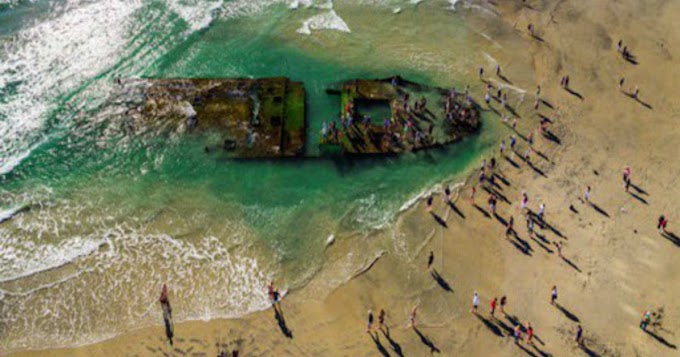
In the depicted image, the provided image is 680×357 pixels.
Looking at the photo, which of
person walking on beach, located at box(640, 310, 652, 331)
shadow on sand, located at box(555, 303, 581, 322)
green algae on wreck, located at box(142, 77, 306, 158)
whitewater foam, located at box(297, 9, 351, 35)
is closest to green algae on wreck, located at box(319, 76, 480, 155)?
green algae on wreck, located at box(142, 77, 306, 158)

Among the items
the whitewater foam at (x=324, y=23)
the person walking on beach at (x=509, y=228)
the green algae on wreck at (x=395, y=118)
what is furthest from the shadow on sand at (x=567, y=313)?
the whitewater foam at (x=324, y=23)

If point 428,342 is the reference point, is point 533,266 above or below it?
above

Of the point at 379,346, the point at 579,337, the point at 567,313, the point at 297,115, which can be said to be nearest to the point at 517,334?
the point at 579,337

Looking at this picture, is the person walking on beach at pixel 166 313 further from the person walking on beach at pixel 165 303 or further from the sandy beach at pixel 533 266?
the sandy beach at pixel 533 266

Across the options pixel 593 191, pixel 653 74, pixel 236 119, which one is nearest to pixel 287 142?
pixel 236 119

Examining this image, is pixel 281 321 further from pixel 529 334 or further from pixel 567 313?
pixel 567 313

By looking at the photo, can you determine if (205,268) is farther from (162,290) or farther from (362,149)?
(362,149)

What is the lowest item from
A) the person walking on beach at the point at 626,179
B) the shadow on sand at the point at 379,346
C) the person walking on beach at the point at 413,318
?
the shadow on sand at the point at 379,346
